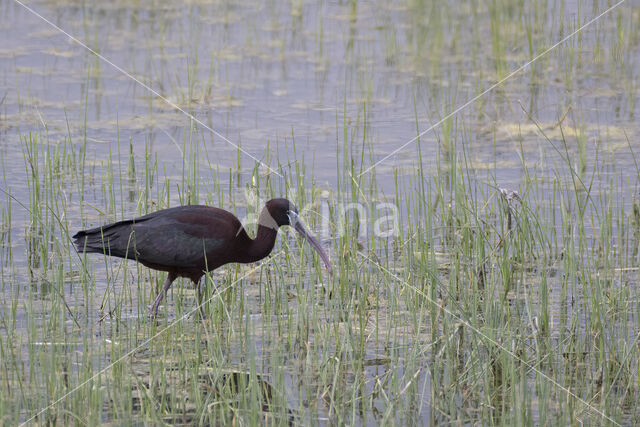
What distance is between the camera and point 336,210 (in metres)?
6.61

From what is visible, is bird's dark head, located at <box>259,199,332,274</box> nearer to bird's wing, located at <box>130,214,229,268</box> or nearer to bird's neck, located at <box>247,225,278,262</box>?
bird's neck, located at <box>247,225,278,262</box>

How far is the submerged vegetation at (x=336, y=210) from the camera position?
14.3 ft

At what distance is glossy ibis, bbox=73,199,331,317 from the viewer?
17.8 feet

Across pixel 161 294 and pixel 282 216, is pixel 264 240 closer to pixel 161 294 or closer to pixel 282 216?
pixel 282 216

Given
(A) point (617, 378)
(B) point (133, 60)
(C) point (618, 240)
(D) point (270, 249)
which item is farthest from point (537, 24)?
(A) point (617, 378)

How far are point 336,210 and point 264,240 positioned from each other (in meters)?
1.15

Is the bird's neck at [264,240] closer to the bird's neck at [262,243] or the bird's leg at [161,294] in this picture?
the bird's neck at [262,243]

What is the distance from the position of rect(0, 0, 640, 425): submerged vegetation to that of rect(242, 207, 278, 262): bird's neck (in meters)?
0.22

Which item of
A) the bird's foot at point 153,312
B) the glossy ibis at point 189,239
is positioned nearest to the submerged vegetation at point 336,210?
the bird's foot at point 153,312

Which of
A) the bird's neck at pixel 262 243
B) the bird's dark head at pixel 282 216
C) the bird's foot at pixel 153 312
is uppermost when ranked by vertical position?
the bird's dark head at pixel 282 216

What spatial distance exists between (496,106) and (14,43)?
14.9 feet

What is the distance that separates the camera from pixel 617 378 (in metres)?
4.48

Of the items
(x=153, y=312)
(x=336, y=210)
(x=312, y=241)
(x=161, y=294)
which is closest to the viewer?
(x=153, y=312)

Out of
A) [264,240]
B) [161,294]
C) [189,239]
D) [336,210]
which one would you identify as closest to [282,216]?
[264,240]
